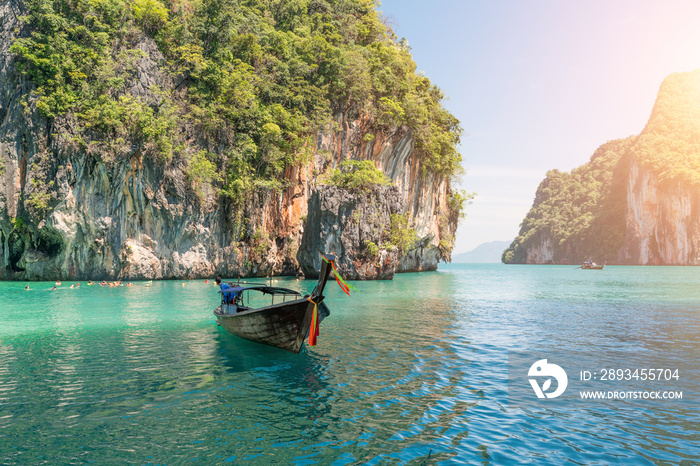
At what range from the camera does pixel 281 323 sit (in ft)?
36.7

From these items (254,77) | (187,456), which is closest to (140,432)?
(187,456)

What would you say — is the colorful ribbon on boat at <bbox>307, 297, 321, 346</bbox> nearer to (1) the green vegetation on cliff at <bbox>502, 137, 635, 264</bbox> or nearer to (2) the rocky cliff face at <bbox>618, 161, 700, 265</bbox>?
(2) the rocky cliff face at <bbox>618, 161, 700, 265</bbox>

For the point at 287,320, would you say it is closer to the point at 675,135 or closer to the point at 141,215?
the point at 141,215

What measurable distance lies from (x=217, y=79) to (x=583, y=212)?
111543mm

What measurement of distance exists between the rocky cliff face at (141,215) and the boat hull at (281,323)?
950 inches

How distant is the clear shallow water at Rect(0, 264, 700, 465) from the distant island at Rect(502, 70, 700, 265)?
86.8m

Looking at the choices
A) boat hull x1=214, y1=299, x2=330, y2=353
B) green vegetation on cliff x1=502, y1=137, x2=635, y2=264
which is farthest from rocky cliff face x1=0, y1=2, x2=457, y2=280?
green vegetation on cliff x1=502, y1=137, x2=635, y2=264

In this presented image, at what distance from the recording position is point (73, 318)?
16625mm

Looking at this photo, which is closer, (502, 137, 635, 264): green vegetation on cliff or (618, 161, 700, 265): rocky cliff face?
(618, 161, 700, 265): rocky cliff face

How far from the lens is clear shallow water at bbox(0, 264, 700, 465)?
5.70 metres

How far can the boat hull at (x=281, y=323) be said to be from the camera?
35.3 ft

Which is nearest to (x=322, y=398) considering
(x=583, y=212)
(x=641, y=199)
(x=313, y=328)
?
(x=313, y=328)

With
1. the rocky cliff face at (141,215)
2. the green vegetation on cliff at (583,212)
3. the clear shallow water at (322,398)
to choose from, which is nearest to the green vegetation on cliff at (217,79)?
the rocky cliff face at (141,215)

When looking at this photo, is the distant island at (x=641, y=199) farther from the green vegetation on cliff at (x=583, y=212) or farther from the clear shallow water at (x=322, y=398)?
the clear shallow water at (x=322, y=398)
